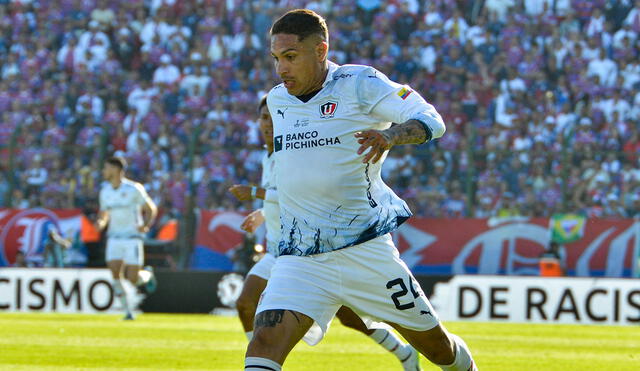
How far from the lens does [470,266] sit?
19.7 metres

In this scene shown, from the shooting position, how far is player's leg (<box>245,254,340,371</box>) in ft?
18.8

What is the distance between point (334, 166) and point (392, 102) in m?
0.45

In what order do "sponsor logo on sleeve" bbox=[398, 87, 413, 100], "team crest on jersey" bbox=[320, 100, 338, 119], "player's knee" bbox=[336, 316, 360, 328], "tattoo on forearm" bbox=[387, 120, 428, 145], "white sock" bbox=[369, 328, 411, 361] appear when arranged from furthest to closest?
"white sock" bbox=[369, 328, 411, 361]
"player's knee" bbox=[336, 316, 360, 328]
"team crest on jersey" bbox=[320, 100, 338, 119]
"sponsor logo on sleeve" bbox=[398, 87, 413, 100]
"tattoo on forearm" bbox=[387, 120, 428, 145]

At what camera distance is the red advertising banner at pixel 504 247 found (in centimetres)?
1931

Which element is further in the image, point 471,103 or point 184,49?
point 184,49

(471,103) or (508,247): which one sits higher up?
(471,103)

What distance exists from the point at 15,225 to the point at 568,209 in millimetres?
9971

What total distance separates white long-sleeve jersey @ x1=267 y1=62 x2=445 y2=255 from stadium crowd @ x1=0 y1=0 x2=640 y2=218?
45.6ft

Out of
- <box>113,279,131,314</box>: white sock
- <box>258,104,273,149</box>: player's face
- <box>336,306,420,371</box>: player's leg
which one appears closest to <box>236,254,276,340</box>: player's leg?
<box>258,104,273,149</box>: player's face

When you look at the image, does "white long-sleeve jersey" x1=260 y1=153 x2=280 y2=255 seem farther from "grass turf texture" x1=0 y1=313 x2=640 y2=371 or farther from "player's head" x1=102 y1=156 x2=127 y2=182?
"player's head" x1=102 y1=156 x2=127 y2=182

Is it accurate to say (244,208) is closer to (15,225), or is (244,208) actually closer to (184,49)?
(15,225)

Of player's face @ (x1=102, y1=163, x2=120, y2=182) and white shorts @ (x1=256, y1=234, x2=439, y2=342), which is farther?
player's face @ (x1=102, y1=163, x2=120, y2=182)

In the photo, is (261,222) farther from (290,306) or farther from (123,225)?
(123,225)

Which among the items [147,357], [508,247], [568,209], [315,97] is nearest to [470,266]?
[508,247]
